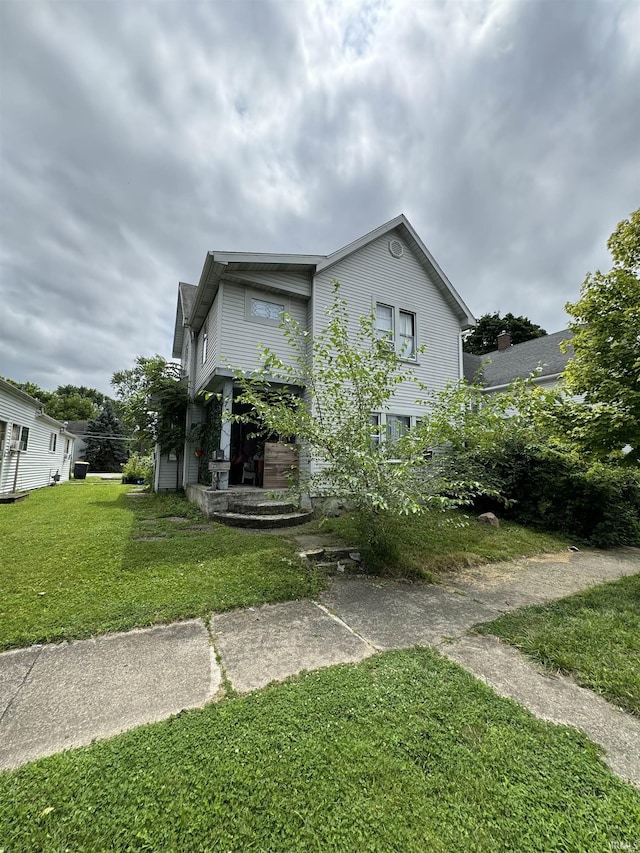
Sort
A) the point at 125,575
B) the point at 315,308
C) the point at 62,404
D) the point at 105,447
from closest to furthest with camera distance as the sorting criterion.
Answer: the point at 125,575 → the point at 315,308 → the point at 105,447 → the point at 62,404

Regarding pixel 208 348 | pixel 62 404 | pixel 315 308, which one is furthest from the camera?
pixel 62 404

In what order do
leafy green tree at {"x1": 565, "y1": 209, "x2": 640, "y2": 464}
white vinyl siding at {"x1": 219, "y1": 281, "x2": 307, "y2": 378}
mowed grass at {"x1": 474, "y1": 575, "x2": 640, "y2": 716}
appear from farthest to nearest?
1. white vinyl siding at {"x1": 219, "y1": 281, "x2": 307, "y2": 378}
2. leafy green tree at {"x1": 565, "y1": 209, "x2": 640, "y2": 464}
3. mowed grass at {"x1": 474, "y1": 575, "x2": 640, "y2": 716}

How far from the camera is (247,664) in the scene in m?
2.74

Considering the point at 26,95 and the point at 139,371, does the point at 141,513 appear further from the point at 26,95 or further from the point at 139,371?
the point at 26,95

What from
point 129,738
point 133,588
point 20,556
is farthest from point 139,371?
point 129,738

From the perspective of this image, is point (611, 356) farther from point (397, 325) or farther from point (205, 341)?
point (205, 341)

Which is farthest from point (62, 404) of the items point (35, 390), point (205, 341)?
point (205, 341)

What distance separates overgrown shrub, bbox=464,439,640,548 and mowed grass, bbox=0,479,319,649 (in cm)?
483

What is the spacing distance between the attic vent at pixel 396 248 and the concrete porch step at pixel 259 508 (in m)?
9.03

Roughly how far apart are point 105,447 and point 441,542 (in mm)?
40224

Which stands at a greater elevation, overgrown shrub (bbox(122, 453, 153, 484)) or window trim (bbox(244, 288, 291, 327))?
window trim (bbox(244, 288, 291, 327))

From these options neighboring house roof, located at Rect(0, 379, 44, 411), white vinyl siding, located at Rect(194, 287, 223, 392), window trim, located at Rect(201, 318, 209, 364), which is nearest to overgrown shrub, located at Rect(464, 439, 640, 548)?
white vinyl siding, located at Rect(194, 287, 223, 392)

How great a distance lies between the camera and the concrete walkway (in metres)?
2.11

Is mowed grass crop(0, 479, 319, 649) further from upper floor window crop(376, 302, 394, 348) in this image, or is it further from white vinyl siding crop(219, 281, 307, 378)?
upper floor window crop(376, 302, 394, 348)
